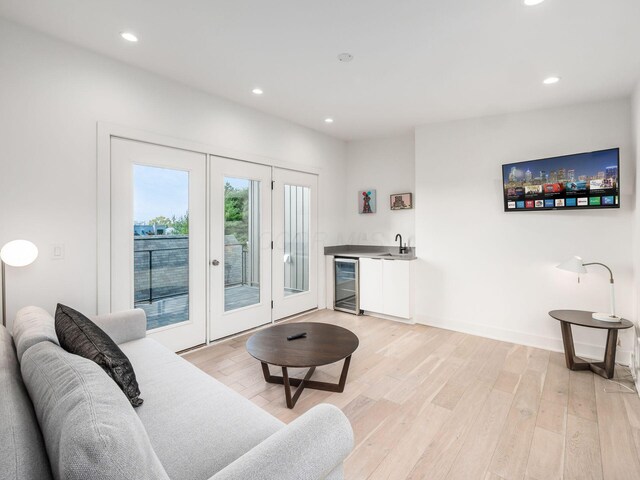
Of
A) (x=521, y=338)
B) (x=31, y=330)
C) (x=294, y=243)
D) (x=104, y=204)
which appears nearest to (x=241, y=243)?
(x=294, y=243)

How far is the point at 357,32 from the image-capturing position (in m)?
2.24

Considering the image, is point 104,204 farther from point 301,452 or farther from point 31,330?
point 301,452

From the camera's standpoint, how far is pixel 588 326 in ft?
8.93

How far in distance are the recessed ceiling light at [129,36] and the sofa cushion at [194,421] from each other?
2.30 meters

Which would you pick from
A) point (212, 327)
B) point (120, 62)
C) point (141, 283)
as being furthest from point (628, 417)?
point (120, 62)

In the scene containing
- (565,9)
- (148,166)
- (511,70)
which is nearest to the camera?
(565,9)

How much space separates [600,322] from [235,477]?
330 centimetres

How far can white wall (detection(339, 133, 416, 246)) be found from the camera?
4.75 meters

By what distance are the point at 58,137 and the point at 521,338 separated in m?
4.79

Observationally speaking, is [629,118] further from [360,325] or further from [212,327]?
[212,327]

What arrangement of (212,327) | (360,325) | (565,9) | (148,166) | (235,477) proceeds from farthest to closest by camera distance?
(360,325), (212,327), (148,166), (565,9), (235,477)

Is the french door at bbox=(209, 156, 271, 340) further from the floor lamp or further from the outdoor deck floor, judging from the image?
the floor lamp

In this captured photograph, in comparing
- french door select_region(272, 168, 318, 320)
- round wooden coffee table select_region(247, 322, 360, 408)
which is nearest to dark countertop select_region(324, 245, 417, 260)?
french door select_region(272, 168, 318, 320)

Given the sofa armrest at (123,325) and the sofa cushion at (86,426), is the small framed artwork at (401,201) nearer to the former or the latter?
the sofa armrest at (123,325)
